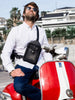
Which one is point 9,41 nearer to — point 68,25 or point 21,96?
point 21,96

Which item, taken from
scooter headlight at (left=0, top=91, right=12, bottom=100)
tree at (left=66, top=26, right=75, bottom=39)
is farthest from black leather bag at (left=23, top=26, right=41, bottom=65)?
tree at (left=66, top=26, right=75, bottom=39)

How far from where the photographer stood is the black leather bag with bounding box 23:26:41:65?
114 inches

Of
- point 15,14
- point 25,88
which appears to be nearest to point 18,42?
point 25,88

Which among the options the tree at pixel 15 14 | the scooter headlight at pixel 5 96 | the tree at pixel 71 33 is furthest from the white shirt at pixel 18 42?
the tree at pixel 15 14

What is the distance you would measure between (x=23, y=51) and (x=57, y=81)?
47cm

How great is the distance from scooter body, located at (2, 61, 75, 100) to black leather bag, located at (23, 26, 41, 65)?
11cm

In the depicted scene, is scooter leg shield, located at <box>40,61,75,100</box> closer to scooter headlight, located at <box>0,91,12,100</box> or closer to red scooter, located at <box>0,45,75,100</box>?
red scooter, located at <box>0,45,75,100</box>

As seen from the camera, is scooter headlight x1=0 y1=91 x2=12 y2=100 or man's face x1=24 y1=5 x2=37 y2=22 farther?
scooter headlight x1=0 y1=91 x2=12 y2=100

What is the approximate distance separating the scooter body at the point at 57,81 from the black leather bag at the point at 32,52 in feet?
0.36

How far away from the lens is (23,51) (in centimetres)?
303

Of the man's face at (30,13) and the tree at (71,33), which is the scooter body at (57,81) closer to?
the man's face at (30,13)

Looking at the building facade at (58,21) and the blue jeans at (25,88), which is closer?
the blue jeans at (25,88)

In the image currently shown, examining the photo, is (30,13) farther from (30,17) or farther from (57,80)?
(57,80)

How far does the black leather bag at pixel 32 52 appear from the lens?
2.89 m
